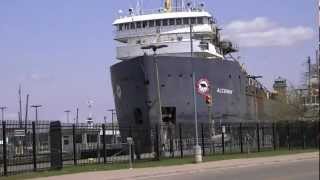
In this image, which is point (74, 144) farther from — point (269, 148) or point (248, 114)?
point (248, 114)

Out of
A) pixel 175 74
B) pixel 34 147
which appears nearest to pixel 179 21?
pixel 175 74

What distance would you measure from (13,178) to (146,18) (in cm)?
3035

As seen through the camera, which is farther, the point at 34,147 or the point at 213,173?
the point at 34,147

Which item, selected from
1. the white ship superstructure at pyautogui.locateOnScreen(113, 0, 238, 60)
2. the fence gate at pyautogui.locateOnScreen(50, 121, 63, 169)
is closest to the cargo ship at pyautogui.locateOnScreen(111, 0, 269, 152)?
the white ship superstructure at pyautogui.locateOnScreen(113, 0, 238, 60)

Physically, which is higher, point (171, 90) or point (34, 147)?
point (171, 90)

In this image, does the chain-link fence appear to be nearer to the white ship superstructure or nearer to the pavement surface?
the pavement surface

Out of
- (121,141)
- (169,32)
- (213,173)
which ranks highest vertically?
(169,32)

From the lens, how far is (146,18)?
169 ft

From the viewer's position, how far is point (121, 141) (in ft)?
115

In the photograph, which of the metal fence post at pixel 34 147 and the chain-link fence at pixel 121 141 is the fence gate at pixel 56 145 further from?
the metal fence post at pixel 34 147

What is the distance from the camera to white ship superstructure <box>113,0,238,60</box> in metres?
50.3

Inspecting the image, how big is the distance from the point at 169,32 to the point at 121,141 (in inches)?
698

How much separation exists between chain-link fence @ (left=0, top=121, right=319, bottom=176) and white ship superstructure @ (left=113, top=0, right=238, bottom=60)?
833 centimetres

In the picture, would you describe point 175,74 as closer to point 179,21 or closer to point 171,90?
point 171,90
